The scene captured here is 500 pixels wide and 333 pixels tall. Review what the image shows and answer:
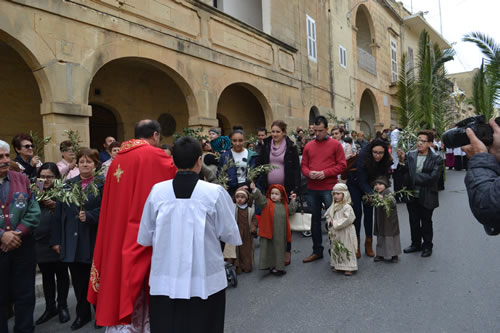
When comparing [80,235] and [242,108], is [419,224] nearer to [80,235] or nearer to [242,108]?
[80,235]

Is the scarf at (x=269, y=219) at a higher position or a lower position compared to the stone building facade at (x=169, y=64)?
lower

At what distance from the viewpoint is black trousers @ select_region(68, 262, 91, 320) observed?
3.63 meters

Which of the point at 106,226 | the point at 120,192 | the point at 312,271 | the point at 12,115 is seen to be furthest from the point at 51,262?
the point at 12,115

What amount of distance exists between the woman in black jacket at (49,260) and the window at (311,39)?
12.8 m

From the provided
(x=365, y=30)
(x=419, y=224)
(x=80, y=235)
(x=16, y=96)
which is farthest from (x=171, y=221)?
(x=365, y=30)

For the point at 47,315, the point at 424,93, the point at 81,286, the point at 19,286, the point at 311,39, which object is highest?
the point at 311,39

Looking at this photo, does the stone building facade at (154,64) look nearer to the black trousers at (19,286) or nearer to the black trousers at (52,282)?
the black trousers at (52,282)

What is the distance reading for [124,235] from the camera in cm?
272

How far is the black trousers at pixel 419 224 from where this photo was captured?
16.8 ft

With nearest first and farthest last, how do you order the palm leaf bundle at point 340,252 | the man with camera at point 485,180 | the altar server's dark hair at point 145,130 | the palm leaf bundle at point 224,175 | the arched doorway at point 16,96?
the man with camera at point 485,180 < the altar server's dark hair at point 145,130 < the palm leaf bundle at point 224,175 < the palm leaf bundle at point 340,252 < the arched doorway at point 16,96

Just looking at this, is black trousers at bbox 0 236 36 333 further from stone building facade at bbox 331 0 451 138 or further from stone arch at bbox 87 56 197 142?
stone building facade at bbox 331 0 451 138

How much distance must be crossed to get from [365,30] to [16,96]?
2018 cm

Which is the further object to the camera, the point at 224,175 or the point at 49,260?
the point at 224,175

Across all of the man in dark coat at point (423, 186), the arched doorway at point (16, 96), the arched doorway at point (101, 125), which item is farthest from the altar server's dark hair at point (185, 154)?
the arched doorway at point (101, 125)
